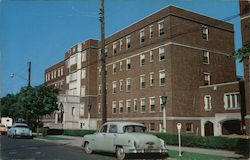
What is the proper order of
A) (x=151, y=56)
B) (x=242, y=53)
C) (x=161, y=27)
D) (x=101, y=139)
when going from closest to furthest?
(x=242, y=53), (x=101, y=139), (x=161, y=27), (x=151, y=56)

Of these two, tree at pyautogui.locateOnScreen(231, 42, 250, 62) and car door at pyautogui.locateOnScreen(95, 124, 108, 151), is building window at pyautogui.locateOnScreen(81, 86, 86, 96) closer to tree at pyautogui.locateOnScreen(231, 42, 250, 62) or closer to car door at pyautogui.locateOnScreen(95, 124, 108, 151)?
car door at pyautogui.locateOnScreen(95, 124, 108, 151)

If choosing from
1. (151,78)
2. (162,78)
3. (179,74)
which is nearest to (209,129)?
(179,74)

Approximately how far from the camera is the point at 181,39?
4156 cm

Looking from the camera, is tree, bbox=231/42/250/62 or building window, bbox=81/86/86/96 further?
building window, bbox=81/86/86/96

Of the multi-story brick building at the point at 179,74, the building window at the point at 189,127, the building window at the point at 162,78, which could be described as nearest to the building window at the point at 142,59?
the multi-story brick building at the point at 179,74

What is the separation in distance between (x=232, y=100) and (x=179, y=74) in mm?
7078

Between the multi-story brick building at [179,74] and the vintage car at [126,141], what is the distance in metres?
20.8

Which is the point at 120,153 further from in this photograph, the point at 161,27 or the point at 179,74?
the point at 161,27

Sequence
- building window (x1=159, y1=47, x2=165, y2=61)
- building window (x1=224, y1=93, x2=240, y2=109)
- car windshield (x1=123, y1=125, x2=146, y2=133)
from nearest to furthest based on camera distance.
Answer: car windshield (x1=123, y1=125, x2=146, y2=133), building window (x1=224, y1=93, x2=240, y2=109), building window (x1=159, y1=47, x2=165, y2=61)

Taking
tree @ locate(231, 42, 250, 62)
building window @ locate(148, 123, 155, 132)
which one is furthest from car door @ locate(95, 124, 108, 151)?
building window @ locate(148, 123, 155, 132)

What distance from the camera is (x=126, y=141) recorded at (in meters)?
15.7

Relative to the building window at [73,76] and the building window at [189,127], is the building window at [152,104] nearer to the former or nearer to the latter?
the building window at [189,127]

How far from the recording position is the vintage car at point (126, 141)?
15.5 meters

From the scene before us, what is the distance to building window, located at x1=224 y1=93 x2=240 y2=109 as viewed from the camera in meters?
36.0
